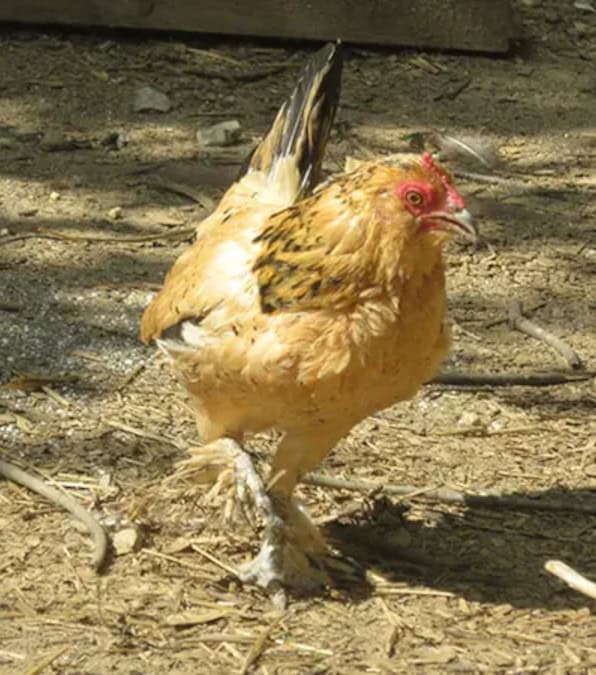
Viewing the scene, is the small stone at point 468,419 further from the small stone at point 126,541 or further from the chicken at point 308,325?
the small stone at point 126,541

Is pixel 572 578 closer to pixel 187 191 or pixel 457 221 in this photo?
pixel 457 221

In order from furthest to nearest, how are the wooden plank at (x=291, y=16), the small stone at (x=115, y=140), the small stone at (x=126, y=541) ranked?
the wooden plank at (x=291, y=16) < the small stone at (x=115, y=140) < the small stone at (x=126, y=541)

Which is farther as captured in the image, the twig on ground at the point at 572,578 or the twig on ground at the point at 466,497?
the twig on ground at the point at 466,497

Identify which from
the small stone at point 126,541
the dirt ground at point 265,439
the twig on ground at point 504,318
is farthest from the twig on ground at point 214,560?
the twig on ground at point 504,318

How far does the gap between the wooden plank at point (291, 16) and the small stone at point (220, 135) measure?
99cm

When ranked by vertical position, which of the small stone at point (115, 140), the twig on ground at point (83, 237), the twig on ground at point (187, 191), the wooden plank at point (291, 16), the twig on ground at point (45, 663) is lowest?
the twig on ground at point (45, 663)

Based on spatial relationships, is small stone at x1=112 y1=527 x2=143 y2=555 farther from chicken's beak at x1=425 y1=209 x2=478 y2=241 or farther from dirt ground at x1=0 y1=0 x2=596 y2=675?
chicken's beak at x1=425 y1=209 x2=478 y2=241

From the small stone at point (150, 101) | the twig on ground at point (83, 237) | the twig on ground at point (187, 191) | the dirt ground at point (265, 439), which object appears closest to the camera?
the dirt ground at point (265, 439)

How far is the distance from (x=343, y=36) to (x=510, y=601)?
197 inches

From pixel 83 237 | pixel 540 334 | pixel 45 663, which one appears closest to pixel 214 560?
pixel 45 663

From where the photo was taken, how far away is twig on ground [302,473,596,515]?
589 centimetres

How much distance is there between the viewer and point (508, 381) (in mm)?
6766

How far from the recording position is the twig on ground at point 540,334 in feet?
22.7

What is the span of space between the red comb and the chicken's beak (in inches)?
1.4
